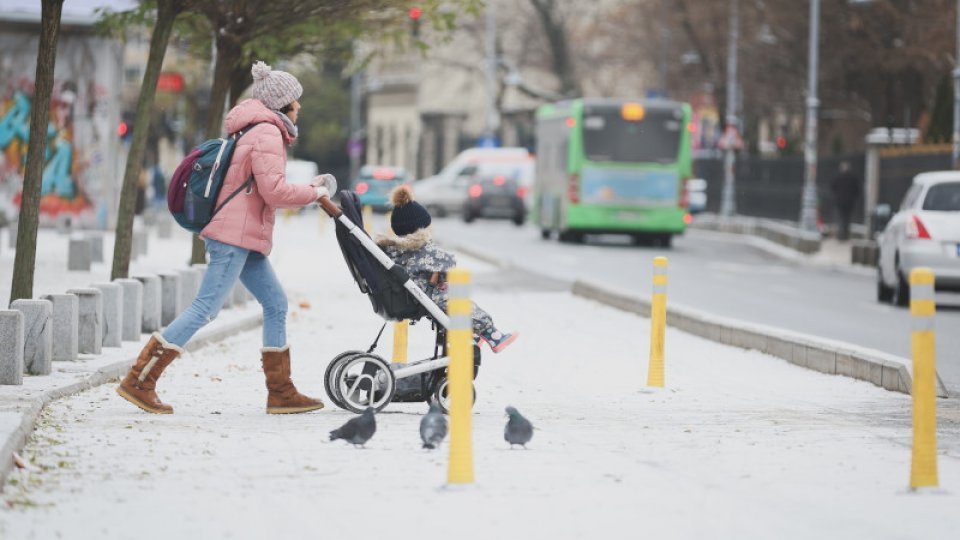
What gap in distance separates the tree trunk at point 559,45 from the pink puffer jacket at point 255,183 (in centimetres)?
5457

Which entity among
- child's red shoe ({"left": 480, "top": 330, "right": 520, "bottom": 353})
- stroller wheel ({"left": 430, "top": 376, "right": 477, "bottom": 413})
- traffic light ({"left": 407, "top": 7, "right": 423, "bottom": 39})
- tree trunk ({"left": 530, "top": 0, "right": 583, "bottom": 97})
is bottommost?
stroller wheel ({"left": 430, "top": 376, "right": 477, "bottom": 413})

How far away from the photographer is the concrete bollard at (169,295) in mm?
17172

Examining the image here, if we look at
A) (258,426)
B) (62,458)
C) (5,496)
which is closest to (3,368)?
(258,426)

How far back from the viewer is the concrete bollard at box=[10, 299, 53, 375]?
1251cm

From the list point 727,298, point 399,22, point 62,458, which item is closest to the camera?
point 62,458

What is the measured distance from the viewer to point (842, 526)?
767cm


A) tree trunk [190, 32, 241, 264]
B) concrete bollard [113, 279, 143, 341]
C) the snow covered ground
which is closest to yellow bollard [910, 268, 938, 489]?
the snow covered ground

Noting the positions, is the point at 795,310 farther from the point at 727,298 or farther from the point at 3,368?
the point at 3,368

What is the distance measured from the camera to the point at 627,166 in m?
41.2

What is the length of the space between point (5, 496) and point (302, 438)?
7.56 feet

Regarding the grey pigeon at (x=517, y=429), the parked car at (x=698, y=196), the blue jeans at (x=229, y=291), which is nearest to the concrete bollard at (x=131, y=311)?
the blue jeans at (x=229, y=291)

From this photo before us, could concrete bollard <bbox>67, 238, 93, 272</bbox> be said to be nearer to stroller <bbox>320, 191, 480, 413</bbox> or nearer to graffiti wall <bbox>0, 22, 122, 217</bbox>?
graffiti wall <bbox>0, 22, 122, 217</bbox>

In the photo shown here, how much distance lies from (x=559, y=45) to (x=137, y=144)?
49.0 meters

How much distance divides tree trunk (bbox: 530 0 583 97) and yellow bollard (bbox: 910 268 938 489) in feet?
188
